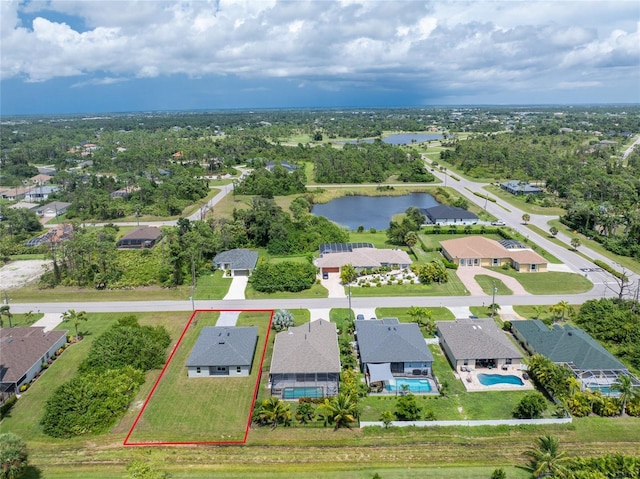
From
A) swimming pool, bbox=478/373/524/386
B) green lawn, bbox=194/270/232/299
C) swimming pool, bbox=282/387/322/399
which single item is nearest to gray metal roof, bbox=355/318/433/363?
swimming pool, bbox=478/373/524/386

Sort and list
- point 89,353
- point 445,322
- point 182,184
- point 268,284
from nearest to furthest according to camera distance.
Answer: point 89,353 → point 445,322 → point 268,284 → point 182,184

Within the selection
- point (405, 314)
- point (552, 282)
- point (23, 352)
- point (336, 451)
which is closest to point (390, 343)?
point (405, 314)

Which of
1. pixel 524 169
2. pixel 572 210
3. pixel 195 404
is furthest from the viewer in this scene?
pixel 524 169

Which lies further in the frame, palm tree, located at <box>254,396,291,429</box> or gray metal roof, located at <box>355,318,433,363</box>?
gray metal roof, located at <box>355,318,433,363</box>

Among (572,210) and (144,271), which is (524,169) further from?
(144,271)

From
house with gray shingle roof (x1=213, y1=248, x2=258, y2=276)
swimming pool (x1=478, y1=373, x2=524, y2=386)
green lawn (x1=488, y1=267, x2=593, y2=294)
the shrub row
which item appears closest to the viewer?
swimming pool (x1=478, y1=373, x2=524, y2=386)

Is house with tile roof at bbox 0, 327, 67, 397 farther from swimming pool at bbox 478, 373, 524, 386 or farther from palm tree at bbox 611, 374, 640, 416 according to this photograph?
palm tree at bbox 611, 374, 640, 416

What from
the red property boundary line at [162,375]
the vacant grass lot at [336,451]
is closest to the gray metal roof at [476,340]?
the vacant grass lot at [336,451]

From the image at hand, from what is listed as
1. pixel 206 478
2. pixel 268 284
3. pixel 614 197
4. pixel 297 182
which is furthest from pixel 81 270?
pixel 614 197
